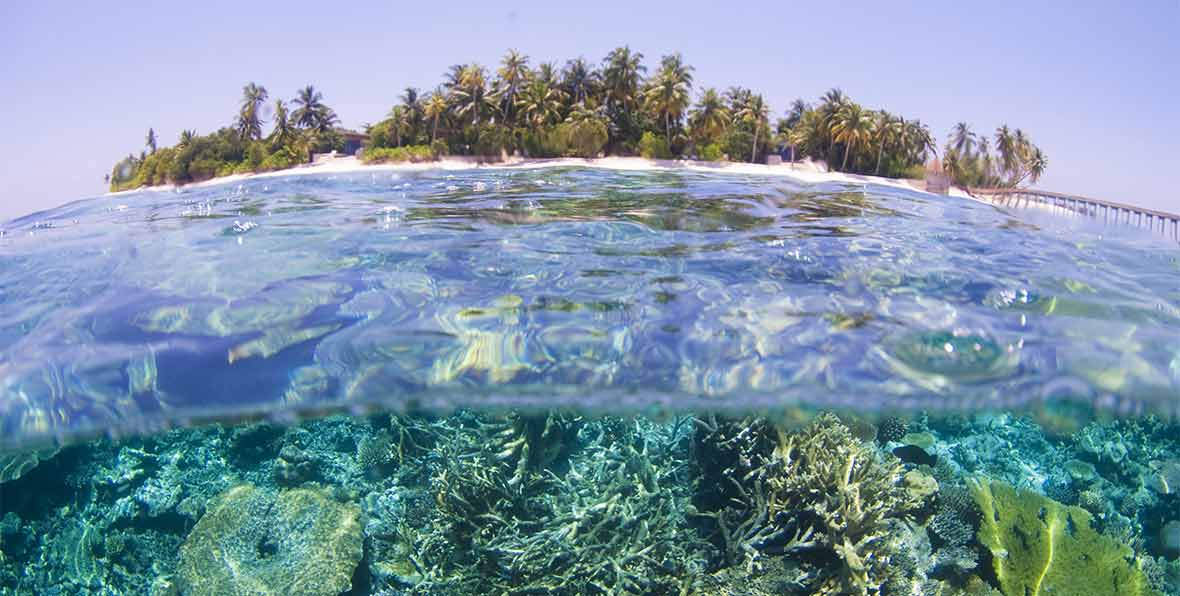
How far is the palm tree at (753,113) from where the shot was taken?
55.4m

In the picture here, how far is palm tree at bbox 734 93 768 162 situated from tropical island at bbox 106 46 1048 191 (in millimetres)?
104

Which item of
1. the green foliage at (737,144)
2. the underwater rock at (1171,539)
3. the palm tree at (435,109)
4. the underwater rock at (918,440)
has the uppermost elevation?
the palm tree at (435,109)

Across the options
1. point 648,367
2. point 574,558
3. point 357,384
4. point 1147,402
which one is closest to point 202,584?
point 357,384

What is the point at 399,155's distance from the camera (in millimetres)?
44344

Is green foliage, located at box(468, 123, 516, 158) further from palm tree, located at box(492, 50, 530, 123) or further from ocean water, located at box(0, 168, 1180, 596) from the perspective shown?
ocean water, located at box(0, 168, 1180, 596)

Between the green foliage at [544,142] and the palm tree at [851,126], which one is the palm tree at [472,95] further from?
the palm tree at [851,126]

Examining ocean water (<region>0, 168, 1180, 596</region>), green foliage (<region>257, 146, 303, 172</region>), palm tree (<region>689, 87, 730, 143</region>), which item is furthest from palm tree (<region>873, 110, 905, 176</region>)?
ocean water (<region>0, 168, 1180, 596</region>)

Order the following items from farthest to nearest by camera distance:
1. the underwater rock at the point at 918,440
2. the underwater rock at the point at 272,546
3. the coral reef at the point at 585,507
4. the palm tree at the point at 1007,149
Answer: the palm tree at the point at 1007,149
the underwater rock at the point at 918,440
the underwater rock at the point at 272,546
the coral reef at the point at 585,507

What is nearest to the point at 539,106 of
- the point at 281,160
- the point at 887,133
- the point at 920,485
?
the point at 281,160

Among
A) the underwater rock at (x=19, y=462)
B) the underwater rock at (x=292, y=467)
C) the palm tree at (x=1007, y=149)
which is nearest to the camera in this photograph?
the underwater rock at (x=19, y=462)

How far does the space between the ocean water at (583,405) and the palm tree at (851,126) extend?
148 ft

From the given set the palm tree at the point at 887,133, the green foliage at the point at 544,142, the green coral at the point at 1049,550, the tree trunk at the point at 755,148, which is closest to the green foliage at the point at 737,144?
the tree trunk at the point at 755,148

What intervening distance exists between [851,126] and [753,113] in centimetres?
907

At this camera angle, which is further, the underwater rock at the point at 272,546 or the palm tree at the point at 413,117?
the palm tree at the point at 413,117
